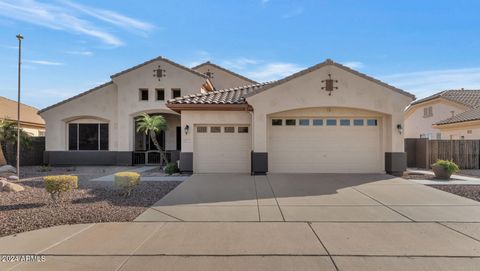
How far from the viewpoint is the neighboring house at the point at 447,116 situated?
835 inches

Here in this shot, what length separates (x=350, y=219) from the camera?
6.60 metres

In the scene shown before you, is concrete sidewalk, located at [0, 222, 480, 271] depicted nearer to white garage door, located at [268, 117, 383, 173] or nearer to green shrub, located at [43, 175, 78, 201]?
green shrub, located at [43, 175, 78, 201]

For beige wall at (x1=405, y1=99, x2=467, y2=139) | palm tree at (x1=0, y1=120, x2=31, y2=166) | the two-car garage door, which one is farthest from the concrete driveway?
beige wall at (x1=405, y1=99, x2=467, y2=139)

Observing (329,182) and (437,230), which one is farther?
(329,182)

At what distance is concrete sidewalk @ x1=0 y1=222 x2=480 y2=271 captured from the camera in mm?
4332

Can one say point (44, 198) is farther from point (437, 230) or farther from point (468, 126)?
point (468, 126)

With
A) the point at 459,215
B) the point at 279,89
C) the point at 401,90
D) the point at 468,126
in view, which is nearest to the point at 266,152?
the point at 279,89

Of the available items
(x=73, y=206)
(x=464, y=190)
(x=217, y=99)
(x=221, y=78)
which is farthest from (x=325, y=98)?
(x=221, y=78)

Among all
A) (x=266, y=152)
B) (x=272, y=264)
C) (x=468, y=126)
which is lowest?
(x=272, y=264)

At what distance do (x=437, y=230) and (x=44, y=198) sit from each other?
32.4ft

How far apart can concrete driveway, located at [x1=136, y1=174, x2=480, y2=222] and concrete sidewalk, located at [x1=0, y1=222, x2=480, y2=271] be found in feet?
1.70

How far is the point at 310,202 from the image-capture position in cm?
820

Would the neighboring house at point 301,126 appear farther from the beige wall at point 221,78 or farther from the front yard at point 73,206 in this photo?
the beige wall at point 221,78

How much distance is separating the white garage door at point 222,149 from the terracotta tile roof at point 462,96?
854 inches
